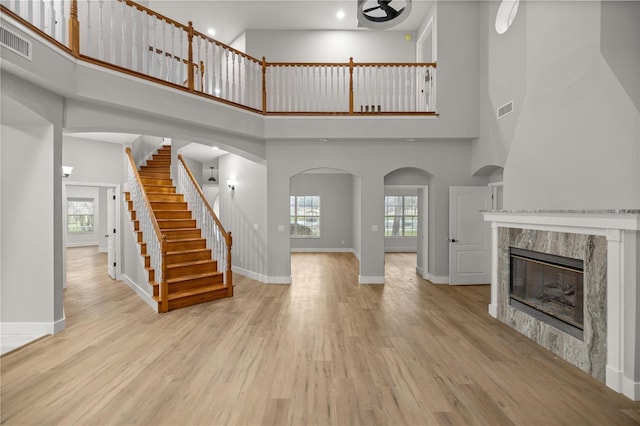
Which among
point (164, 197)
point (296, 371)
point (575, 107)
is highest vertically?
point (575, 107)

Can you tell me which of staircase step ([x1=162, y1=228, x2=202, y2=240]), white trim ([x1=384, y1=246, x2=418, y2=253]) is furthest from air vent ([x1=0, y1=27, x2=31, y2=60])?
white trim ([x1=384, y1=246, x2=418, y2=253])

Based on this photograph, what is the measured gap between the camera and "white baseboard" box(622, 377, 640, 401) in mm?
2492

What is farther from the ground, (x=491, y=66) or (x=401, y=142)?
(x=491, y=66)

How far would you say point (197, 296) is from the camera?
4977 mm

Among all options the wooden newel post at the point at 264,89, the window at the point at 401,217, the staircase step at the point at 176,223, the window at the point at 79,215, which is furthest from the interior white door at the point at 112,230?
the window at the point at 401,217

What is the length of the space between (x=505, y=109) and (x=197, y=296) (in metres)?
6.06

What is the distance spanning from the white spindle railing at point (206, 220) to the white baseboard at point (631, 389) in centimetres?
509

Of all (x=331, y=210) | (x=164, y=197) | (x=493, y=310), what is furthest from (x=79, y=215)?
(x=493, y=310)

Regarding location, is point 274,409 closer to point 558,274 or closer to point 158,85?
point 558,274

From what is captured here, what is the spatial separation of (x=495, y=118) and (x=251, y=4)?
5717mm

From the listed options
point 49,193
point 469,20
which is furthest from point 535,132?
point 49,193

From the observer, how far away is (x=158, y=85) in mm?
4488

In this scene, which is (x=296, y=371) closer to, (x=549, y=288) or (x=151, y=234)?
(x=549, y=288)

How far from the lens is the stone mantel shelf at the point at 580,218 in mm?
2474
